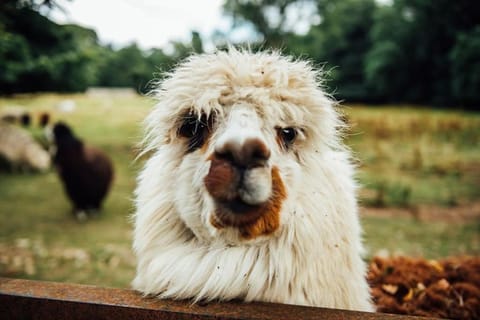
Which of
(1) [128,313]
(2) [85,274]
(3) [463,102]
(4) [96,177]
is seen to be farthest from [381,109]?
(1) [128,313]

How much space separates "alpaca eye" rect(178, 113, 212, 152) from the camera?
69.4 inches

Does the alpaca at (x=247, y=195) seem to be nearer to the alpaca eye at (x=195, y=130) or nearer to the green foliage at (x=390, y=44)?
the alpaca eye at (x=195, y=130)

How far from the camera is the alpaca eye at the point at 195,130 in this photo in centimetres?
176

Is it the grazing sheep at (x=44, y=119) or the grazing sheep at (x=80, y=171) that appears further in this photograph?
the grazing sheep at (x=44, y=119)

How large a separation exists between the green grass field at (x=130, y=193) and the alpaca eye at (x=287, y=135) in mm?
434

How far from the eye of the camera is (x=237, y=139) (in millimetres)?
1473

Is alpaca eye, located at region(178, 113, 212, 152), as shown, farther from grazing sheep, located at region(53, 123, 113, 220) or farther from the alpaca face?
grazing sheep, located at region(53, 123, 113, 220)

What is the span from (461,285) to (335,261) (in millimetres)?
894

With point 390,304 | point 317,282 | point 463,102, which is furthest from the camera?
point 463,102

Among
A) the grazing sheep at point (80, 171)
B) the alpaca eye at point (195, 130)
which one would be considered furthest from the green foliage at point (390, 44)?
the grazing sheep at point (80, 171)

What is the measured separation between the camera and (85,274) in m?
5.97

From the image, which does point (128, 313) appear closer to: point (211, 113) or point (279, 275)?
point (279, 275)

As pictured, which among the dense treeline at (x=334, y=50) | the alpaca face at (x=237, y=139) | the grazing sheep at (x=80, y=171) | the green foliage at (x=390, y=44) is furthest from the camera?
the grazing sheep at (x=80, y=171)

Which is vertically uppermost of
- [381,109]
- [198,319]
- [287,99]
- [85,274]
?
[381,109]
